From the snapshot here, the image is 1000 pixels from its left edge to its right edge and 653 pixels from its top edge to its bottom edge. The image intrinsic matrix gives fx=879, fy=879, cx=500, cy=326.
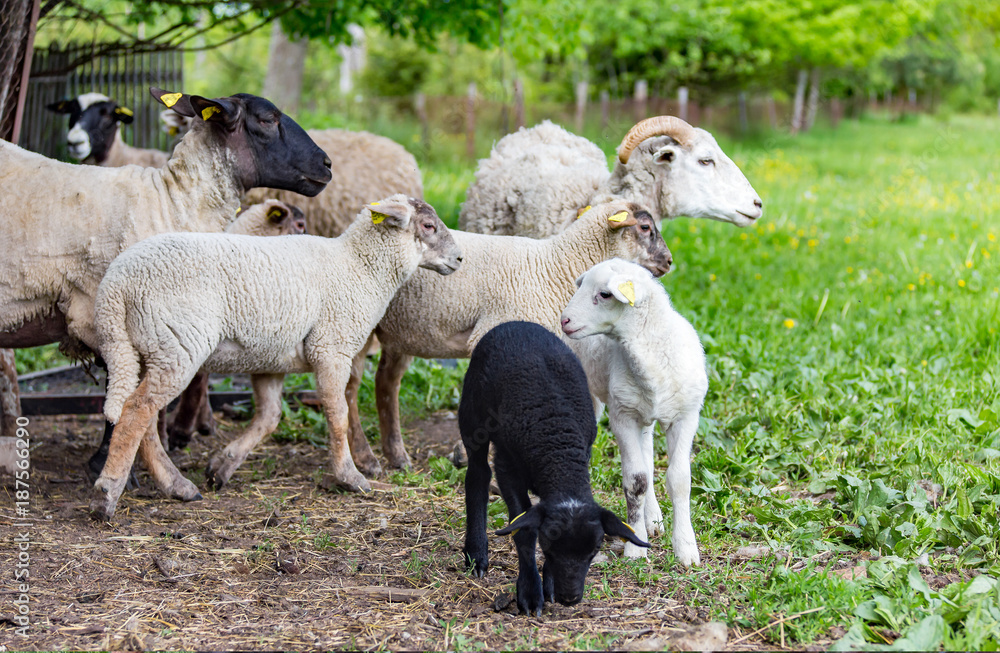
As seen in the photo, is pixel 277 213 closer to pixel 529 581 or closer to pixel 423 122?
pixel 529 581

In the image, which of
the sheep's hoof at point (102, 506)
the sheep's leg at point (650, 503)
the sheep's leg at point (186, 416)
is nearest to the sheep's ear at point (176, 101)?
the sheep's leg at point (186, 416)

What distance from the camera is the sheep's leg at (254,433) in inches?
182

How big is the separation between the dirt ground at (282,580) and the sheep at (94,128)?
10.5 ft

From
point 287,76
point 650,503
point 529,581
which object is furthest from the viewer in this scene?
point 287,76

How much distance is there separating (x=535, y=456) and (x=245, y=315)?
1717mm

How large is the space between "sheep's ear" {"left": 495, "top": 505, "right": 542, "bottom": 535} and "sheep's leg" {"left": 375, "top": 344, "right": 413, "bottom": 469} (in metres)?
2.12

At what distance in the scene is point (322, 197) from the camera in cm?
613

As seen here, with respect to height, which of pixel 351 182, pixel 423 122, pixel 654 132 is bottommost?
pixel 423 122

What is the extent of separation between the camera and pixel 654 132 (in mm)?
5508

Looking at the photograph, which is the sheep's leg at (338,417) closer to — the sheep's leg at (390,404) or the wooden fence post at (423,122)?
the sheep's leg at (390,404)

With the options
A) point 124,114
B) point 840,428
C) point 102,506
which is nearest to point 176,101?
point 102,506

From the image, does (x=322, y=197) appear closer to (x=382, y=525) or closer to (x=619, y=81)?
(x=382, y=525)

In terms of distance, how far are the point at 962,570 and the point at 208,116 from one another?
4.13 m

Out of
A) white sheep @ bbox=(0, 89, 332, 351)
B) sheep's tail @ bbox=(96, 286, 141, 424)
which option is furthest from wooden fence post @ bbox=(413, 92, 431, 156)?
sheep's tail @ bbox=(96, 286, 141, 424)
